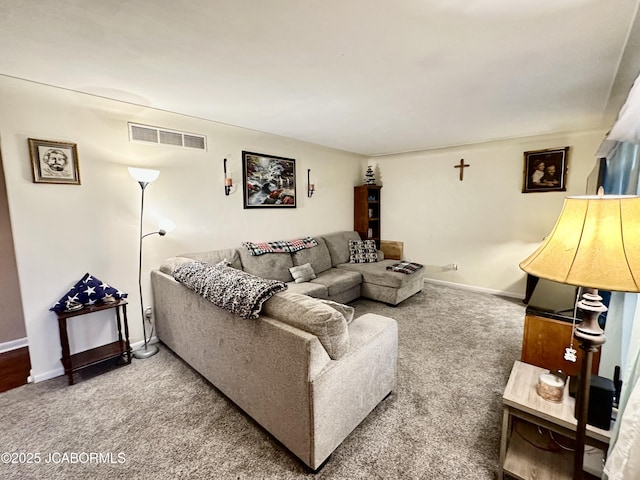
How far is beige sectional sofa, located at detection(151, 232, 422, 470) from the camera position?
1407 millimetres

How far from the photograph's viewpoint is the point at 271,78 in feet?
6.81

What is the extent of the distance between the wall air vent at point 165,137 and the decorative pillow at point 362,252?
2665 mm

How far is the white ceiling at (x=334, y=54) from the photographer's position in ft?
4.43

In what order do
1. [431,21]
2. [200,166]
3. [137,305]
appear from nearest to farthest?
1. [431,21]
2. [137,305]
3. [200,166]

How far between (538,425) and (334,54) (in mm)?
2290

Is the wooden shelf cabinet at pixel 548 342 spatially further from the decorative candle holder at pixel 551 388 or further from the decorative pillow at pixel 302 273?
the decorative pillow at pixel 302 273

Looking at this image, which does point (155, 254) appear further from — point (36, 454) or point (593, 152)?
point (593, 152)

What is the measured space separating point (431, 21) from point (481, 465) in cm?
237

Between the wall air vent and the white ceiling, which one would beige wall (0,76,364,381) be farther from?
the white ceiling

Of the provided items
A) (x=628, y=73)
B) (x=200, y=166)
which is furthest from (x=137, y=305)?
(x=628, y=73)

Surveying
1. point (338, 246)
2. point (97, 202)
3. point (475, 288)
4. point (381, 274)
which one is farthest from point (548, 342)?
point (97, 202)

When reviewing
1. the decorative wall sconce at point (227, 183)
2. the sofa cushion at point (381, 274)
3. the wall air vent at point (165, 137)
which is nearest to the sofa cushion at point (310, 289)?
the sofa cushion at point (381, 274)

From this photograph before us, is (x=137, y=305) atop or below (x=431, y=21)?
below

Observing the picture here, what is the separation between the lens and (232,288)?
174 centimetres
